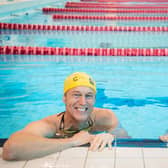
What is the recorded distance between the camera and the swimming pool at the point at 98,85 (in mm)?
4574

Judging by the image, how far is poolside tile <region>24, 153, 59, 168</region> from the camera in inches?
103

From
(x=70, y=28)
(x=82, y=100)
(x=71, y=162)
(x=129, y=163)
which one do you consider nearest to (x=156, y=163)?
(x=129, y=163)

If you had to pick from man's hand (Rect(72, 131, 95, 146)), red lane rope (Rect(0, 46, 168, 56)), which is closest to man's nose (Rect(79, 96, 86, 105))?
man's hand (Rect(72, 131, 95, 146))

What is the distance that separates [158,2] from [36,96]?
8760mm

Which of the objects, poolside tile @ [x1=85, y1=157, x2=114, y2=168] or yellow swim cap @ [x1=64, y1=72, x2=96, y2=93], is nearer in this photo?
poolside tile @ [x1=85, y1=157, x2=114, y2=168]

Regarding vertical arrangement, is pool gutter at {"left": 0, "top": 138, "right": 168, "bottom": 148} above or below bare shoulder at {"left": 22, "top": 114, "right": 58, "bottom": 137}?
below

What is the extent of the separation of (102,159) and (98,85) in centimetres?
294

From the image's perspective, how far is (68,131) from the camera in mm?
3158

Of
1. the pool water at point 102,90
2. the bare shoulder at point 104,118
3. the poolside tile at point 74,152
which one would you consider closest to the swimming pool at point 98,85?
the pool water at point 102,90

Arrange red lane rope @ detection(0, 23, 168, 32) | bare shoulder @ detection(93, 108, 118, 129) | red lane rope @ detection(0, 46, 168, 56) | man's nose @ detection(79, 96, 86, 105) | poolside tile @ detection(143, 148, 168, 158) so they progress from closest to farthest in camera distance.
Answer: poolside tile @ detection(143, 148, 168, 158) < man's nose @ detection(79, 96, 86, 105) < bare shoulder @ detection(93, 108, 118, 129) < red lane rope @ detection(0, 46, 168, 56) < red lane rope @ detection(0, 23, 168, 32)

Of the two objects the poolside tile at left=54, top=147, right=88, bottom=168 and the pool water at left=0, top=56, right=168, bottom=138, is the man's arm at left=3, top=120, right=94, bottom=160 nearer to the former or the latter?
the poolside tile at left=54, top=147, right=88, bottom=168

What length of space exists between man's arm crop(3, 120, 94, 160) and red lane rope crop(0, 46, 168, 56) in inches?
158

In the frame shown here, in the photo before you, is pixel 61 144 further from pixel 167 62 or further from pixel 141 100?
pixel 167 62

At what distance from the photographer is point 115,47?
290 inches
